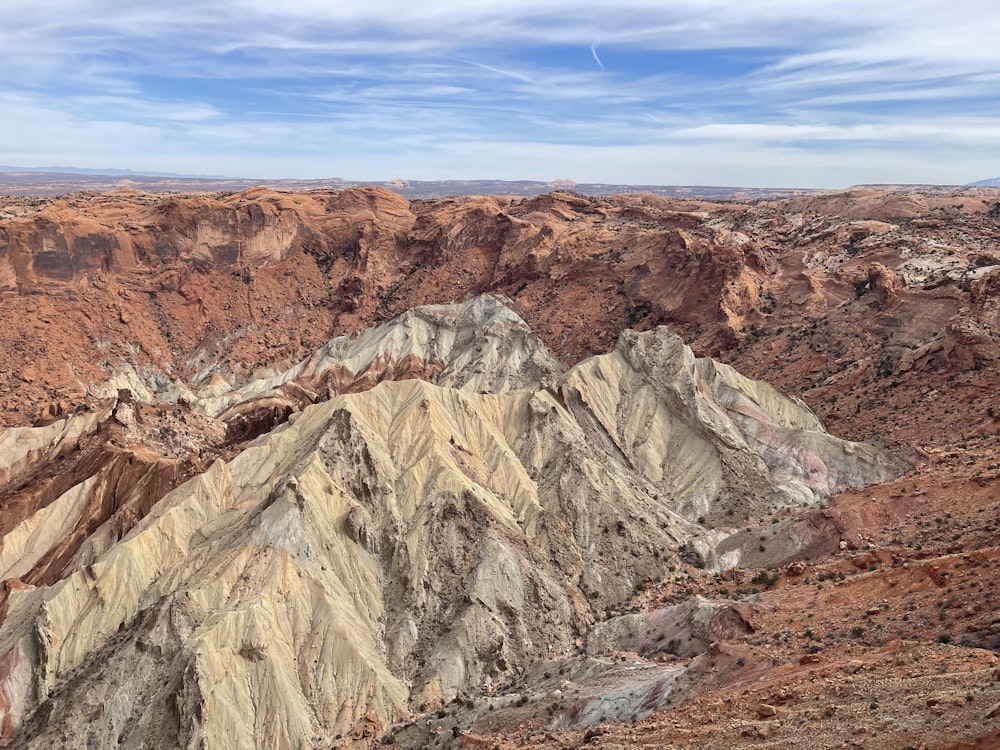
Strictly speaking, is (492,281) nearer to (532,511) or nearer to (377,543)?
(532,511)

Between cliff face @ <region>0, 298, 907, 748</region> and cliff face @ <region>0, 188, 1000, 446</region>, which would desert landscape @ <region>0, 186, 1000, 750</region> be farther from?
cliff face @ <region>0, 188, 1000, 446</region>

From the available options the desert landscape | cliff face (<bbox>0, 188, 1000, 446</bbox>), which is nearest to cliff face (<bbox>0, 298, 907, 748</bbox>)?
the desert landscape


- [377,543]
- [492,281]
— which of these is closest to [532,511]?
[377,543]

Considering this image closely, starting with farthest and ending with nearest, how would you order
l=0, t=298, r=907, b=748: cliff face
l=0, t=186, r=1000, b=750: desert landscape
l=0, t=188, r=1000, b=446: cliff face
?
l=0, t=188, r=1000, b=446: cliff face → l=0, t=298, r=907, b=748: cliff face → l=0, t=186, r=1000, b=750: desert landscape

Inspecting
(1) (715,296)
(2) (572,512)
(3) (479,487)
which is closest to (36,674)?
(3) (479,487)

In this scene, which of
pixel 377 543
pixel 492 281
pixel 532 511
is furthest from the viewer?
pixel 492 281
